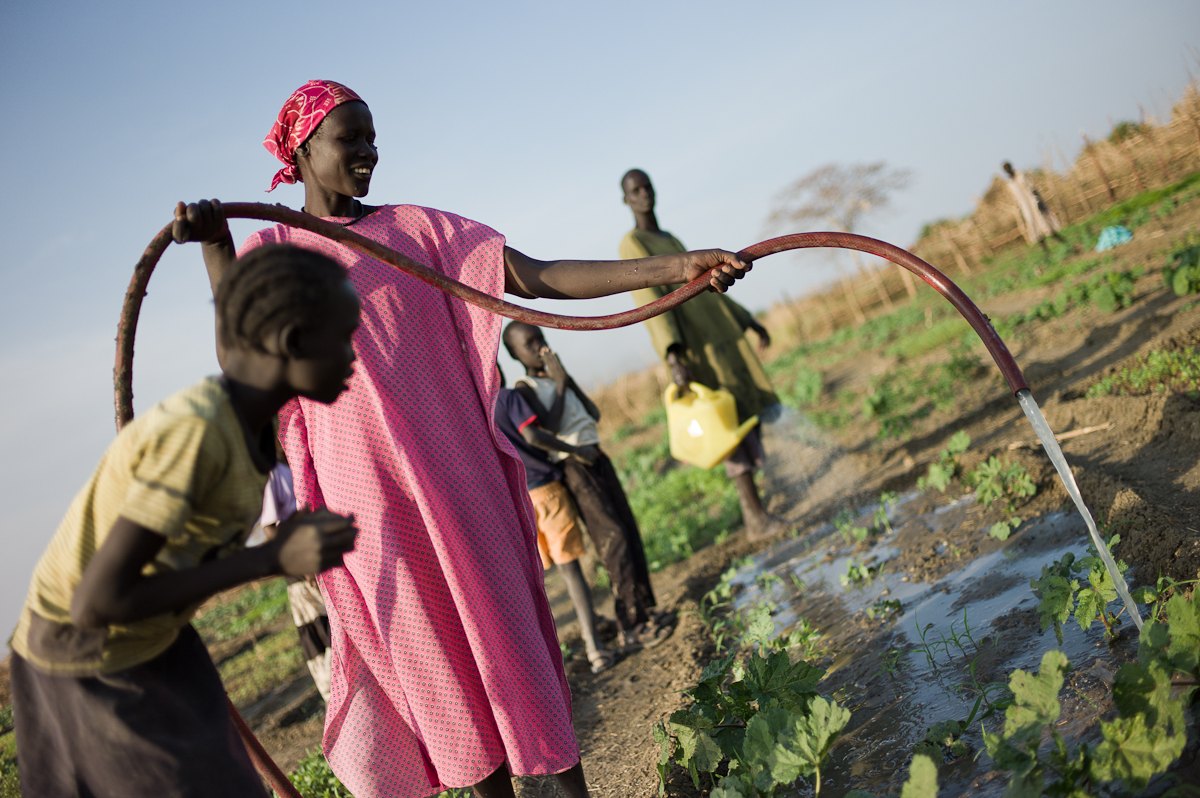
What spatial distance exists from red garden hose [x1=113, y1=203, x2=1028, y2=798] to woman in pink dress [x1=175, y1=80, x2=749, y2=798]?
9 cm

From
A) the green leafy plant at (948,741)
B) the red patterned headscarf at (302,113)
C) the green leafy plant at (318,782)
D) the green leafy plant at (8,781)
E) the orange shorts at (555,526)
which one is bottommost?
the green leafy plant at (948,741)

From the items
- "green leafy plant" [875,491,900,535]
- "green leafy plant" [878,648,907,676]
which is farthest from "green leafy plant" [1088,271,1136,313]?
"green leafy plant" [878,648,907,676]

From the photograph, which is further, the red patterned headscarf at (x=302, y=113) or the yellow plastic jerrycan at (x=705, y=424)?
the yellow plastic jerrycan at (x=705, y=424)

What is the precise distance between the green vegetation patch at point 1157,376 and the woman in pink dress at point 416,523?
337 cm

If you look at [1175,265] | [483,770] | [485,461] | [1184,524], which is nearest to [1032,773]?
[483,770]

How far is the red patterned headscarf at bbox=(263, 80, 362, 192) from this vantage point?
2.10 m

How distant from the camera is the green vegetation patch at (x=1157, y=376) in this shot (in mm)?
Result: 4125

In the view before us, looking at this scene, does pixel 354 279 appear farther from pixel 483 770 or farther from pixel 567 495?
pixel 567 495

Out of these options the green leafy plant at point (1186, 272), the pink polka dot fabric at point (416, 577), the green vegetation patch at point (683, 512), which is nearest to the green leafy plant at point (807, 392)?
the green vegetation patch at point (683, 512)

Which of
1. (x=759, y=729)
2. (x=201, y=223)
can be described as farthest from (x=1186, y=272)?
(x=201, y=223)

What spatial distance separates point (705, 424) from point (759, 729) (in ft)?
A: 10.8

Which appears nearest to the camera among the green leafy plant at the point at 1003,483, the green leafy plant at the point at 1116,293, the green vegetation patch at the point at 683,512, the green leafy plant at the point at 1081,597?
the green leafy plant at the point at 1081,597

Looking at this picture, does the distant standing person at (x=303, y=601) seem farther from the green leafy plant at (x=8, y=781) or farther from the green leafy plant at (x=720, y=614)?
the green leafy plant at (x=8, y=781)

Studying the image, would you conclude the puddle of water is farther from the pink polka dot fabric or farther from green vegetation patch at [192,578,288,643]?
green vegetation patch at [192,578,288,643]
